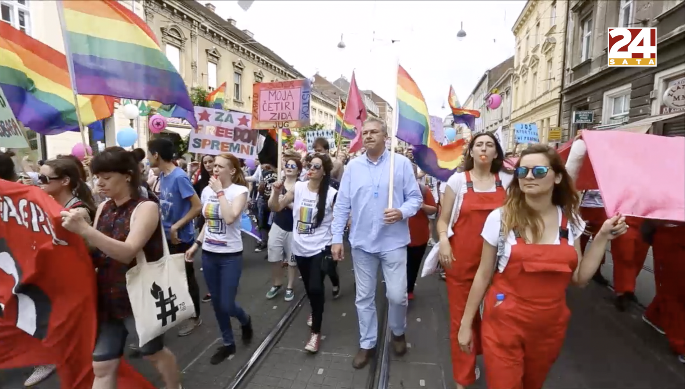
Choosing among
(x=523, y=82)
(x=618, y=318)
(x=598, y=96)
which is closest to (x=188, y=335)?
(x=618, y=318)

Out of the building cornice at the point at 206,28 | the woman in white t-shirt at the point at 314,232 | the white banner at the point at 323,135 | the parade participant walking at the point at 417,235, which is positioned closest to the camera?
the woman in white t-shirt at the point at 314,232

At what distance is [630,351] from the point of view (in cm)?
382

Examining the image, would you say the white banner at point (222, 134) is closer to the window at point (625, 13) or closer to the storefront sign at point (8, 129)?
the storefront sign at point (8, 129)

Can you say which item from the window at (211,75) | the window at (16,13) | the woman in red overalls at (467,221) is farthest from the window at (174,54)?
the woman in red overalls at (467,221)

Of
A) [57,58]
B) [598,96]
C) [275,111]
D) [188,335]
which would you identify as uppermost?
[598,96]

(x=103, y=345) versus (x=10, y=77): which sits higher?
(x=10, y=77)

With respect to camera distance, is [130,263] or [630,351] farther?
[630,351]

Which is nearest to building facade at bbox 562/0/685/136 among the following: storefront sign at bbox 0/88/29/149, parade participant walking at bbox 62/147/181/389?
parade participant walking at bbox 62/147/181/389

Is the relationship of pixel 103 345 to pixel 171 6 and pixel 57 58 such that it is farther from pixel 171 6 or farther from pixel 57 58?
pixel 171 6

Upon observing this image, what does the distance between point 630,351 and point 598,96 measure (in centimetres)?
1501

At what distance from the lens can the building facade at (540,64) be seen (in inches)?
822

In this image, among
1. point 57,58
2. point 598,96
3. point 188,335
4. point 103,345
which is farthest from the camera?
point 598,96

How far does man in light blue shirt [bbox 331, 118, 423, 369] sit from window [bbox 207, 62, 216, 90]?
79.2ft

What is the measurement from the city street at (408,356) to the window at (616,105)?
11.8 metres
